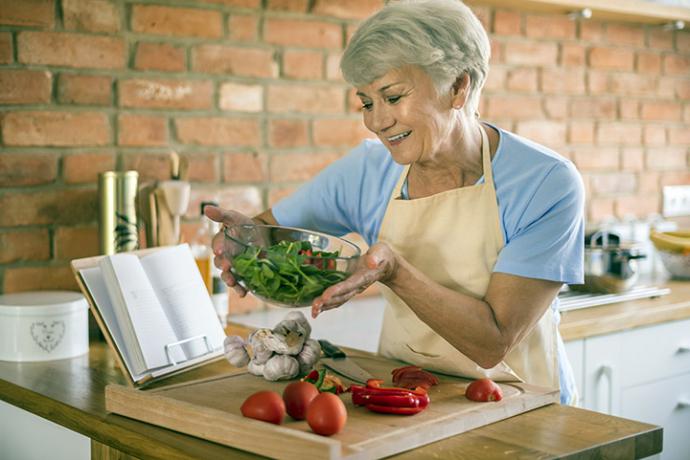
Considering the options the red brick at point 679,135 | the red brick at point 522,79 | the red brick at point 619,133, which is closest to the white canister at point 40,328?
the red brick at point 522,79

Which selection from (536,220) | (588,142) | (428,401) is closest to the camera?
(428,401)

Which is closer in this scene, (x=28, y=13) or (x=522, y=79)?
(x=28, y=13)

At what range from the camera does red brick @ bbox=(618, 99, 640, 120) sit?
10.4 ft

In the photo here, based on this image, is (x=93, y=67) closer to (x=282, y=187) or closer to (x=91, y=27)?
(x=91, y=27)

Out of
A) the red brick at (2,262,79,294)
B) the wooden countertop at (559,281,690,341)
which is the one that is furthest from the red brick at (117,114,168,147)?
the wooden countertop at (559,281,690,341)

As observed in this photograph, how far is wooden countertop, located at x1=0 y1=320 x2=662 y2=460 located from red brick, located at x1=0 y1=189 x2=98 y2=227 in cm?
46

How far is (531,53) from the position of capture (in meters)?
2.88

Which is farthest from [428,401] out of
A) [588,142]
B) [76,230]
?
[588,142]

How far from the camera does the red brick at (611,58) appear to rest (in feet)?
10.0

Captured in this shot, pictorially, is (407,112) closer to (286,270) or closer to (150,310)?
(286,270)

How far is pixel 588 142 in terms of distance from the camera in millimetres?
3070

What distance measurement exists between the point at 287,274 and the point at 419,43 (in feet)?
1.48

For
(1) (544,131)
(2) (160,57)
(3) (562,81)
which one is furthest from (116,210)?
(3) (562,81)

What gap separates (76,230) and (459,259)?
907mm
